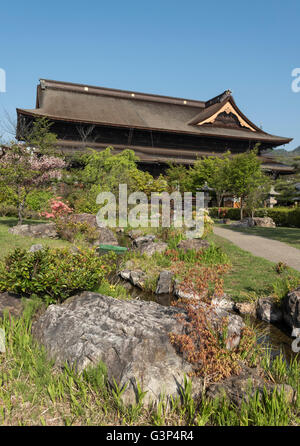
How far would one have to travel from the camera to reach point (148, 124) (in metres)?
30.4

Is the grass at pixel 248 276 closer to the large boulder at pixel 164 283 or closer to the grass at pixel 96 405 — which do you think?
the large boulder at pixel 164 283

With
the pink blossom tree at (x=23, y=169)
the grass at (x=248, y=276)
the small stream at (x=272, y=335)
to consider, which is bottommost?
the small stream at (x=272, y=335)

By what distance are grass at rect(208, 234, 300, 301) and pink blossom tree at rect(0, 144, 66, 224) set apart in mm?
8387

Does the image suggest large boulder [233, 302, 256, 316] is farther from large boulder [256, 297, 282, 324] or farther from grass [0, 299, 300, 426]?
grass [0, 299, 300, 426]

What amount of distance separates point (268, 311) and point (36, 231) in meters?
10.3

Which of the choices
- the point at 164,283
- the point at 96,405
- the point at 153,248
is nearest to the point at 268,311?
the point at 164,283

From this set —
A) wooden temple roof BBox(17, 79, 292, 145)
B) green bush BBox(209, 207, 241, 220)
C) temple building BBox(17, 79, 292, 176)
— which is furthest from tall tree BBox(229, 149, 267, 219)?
wooden temple roof BBox(17, 79, 292, 145)

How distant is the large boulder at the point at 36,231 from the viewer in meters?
13.2

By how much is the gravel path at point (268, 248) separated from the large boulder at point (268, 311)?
2.64 m

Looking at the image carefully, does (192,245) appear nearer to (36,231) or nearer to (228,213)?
(36,231)

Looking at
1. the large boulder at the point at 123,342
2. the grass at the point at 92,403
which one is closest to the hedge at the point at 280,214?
the large boulder at the point at 123,342

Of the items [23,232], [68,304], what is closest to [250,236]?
[23,232]

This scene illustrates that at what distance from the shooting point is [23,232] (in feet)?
43.5
